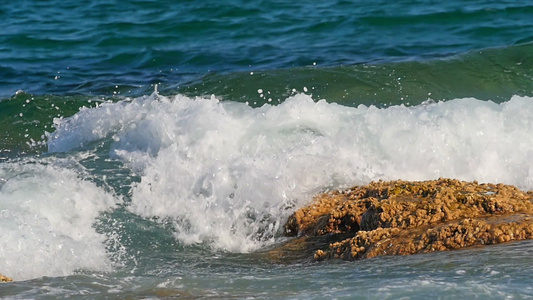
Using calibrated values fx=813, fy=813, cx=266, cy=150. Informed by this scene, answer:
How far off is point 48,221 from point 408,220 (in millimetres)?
2358

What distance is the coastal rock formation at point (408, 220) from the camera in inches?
166

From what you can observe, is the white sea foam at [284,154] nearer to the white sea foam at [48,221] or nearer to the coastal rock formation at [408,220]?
the coastal rock formation at [408,220]

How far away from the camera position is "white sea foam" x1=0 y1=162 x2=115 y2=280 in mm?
4723

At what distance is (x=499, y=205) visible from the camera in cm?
454

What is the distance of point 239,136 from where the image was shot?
22.1 ft

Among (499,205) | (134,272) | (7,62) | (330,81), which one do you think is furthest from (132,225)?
(7,62)

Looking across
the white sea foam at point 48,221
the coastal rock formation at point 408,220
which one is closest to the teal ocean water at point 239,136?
the white sea foam at point 48,221

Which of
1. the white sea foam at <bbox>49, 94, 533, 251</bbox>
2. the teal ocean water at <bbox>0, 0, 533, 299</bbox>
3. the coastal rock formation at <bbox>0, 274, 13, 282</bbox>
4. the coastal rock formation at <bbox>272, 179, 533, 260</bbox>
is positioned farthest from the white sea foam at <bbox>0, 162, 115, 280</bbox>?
the coastal rock formation at <bbox>272, 179, 533, 260</bbox>

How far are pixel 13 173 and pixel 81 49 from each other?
629 centimetres

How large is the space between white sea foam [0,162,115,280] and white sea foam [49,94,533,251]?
16.0 inches

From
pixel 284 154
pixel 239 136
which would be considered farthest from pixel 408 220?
pixel 239 136

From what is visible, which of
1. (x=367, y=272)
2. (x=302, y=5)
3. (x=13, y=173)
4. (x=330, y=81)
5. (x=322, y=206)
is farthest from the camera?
(x=302, y=5)

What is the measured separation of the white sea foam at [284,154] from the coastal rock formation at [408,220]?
295 mm

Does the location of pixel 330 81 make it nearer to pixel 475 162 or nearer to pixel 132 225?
pixel 475 162
